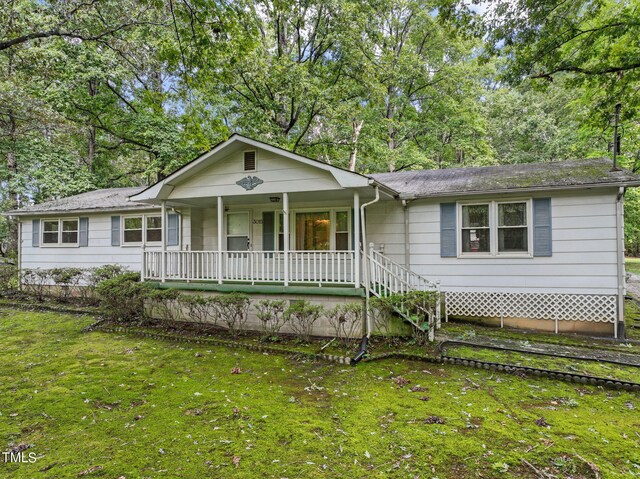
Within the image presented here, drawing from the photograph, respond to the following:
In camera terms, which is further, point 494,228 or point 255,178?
point 494,228

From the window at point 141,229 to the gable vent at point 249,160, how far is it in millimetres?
4733

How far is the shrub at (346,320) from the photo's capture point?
6.67 metres

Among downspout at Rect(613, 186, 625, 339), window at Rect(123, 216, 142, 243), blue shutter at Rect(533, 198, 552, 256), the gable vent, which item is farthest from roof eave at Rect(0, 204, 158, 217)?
downspout at Rect(613, 186, 625, 339)

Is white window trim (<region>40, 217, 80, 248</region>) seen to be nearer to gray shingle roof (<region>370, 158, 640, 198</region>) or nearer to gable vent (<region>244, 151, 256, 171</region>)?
gable vent (<region>244, 151, 256, 171</region>)

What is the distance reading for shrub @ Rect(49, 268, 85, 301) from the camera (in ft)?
37.4

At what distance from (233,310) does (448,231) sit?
569 cm

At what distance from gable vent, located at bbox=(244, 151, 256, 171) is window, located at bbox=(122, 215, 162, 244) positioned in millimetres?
4733

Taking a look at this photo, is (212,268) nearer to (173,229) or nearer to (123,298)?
(123,298)

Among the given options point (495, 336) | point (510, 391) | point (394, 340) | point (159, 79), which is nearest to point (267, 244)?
point (394, 340)

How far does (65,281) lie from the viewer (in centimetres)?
1143

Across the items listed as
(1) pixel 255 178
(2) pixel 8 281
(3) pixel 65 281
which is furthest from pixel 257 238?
(2) pixel 8 281

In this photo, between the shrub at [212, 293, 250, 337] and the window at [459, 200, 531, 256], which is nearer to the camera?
the shrub at [212, 293, 250, 337]

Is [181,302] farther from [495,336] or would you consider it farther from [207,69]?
[495,336]

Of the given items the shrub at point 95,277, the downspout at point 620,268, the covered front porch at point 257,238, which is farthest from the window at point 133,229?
the downspout at point 620,268
